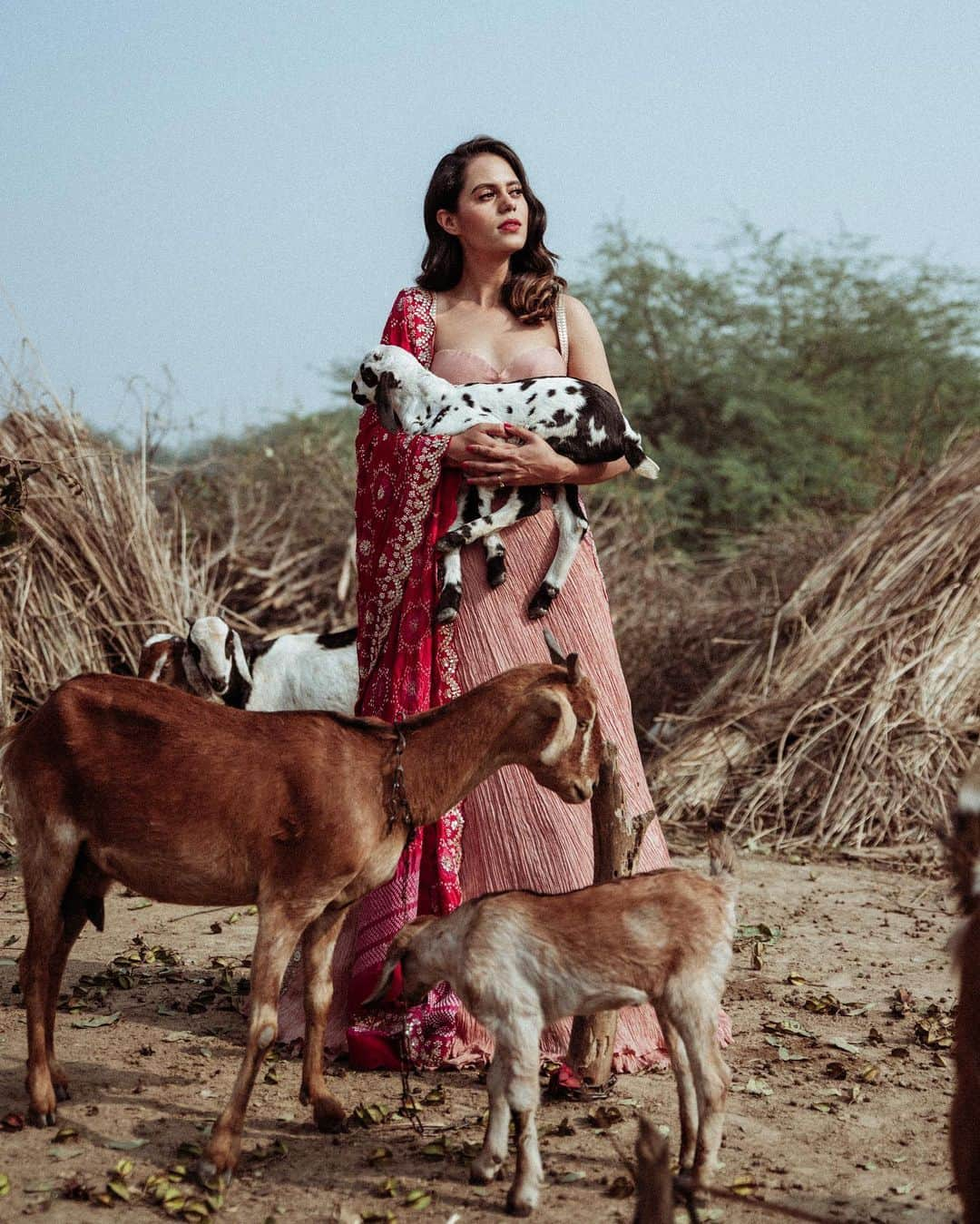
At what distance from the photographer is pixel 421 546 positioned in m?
4.25

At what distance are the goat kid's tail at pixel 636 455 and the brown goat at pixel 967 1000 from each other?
186 cm

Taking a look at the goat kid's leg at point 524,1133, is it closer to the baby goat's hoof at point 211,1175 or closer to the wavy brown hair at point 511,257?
the baby goat's hoof at point 211,1175

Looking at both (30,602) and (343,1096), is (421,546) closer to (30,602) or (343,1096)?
(343,1096)

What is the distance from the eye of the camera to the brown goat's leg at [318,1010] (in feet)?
11.8

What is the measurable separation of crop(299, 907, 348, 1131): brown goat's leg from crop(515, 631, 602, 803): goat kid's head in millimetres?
718

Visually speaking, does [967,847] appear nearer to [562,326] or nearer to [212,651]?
[562,326]

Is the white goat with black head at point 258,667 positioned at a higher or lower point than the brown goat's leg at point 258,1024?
higher

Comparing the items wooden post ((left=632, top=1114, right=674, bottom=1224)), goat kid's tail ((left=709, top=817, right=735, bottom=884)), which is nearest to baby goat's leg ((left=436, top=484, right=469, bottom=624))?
goat kid's tail ((left=709, top=817, right=735, bottom=884))

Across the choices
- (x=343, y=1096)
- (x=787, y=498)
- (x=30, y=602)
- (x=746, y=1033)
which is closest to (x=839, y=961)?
(x=746, y=1033)

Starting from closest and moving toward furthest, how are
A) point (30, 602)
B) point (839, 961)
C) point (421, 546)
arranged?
point (421, 546), point (839, 961), point (30, 602)

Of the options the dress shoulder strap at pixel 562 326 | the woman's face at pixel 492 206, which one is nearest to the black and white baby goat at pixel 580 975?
the dress shoulder strap at pixel 562 326

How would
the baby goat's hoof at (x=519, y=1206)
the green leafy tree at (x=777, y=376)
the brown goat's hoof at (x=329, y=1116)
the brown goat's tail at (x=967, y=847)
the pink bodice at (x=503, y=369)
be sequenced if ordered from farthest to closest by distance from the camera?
the green leafy tree at (x=777, y=376)
the pink bodice at (x=503, y=369)
the brown goat's hoof at (x=329, y=1116)
the baby goat's hoof at (x=519, y=1206)
the brown goat's tail at (x=967, y=847)

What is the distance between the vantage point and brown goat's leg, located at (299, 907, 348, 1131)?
142 inches

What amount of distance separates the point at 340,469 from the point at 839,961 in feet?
21.8
